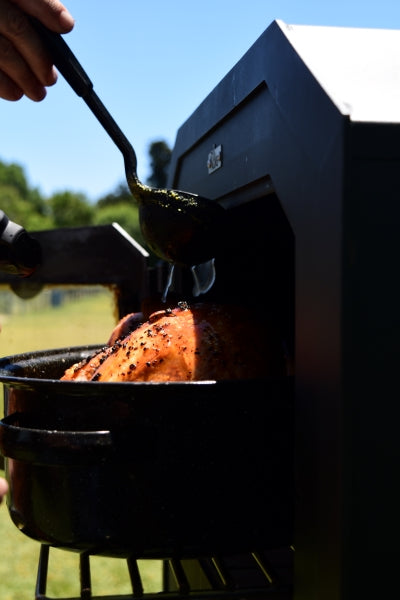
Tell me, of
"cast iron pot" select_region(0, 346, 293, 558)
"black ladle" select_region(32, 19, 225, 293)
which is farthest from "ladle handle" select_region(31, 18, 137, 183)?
"cast iron pot" select_region(0, 346, 293, 558)

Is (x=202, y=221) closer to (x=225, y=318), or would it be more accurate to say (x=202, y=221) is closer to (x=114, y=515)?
(x=225, y=318)

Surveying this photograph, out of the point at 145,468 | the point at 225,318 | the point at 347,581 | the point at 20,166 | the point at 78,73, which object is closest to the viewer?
the point at 347,581

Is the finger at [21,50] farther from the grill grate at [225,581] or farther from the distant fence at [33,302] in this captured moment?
the distant fence at [33,302]

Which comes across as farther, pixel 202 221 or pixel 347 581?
pixel 202 221

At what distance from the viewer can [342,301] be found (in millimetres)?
842

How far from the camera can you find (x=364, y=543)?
85cm

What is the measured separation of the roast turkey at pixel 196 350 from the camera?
1.21 meters

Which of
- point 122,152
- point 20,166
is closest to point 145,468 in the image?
point 122,152

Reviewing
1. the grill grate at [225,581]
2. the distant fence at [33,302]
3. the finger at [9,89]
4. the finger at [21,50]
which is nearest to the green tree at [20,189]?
the distant fence at [33,302]

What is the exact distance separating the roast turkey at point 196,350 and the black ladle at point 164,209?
22 centimetres

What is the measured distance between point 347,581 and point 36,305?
96.0 feet

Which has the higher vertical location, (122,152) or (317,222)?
(122,152)

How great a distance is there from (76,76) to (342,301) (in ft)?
3.00

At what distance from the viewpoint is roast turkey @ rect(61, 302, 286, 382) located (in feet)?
3.96
